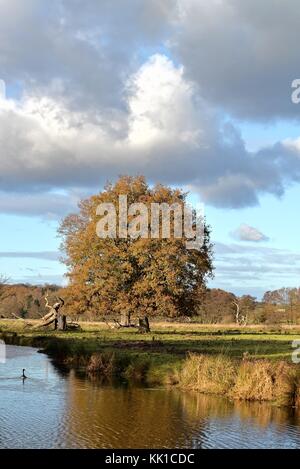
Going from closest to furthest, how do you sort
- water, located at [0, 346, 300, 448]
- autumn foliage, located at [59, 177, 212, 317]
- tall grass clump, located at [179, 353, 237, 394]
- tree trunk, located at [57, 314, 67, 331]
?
water, located at [0, 346, 300, 448] → tall grass clump, located at [179, 353, 237, 394] → autumn foliage, located at [59, 177, 212, 317] → tree trunk, located at [57, 314, 67, 331]

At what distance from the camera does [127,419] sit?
1966 cm

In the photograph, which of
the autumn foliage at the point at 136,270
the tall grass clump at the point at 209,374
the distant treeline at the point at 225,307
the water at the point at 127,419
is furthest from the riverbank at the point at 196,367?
the distant treeline at the point at 225,307

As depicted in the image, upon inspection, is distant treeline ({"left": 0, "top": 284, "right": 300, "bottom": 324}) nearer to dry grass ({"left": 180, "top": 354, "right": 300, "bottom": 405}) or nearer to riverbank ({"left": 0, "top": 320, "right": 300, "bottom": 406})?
riverbank ({"left": 0, "top": 320, "right": 300, "bottom": 406})

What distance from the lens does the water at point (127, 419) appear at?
1714 cm

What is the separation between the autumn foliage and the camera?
173ft

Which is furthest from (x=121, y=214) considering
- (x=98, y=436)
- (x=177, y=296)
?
(x=98, y=436)

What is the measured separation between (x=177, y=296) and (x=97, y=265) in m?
7.88

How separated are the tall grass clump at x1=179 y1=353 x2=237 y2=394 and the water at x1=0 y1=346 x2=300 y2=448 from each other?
3.00ft

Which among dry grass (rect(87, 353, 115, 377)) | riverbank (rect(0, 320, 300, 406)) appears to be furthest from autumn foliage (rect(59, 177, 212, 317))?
dry grass (rect(87, 353, 115, 377))

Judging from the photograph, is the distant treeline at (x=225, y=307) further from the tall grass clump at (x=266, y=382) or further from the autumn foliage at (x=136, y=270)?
the tall grass clump at (x=266, y=382)

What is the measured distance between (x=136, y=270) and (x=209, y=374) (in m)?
29.3

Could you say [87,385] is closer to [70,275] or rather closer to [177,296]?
[177,296]

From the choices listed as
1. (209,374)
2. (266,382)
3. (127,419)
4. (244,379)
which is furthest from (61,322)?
(127,419)

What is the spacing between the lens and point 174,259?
53031mm
